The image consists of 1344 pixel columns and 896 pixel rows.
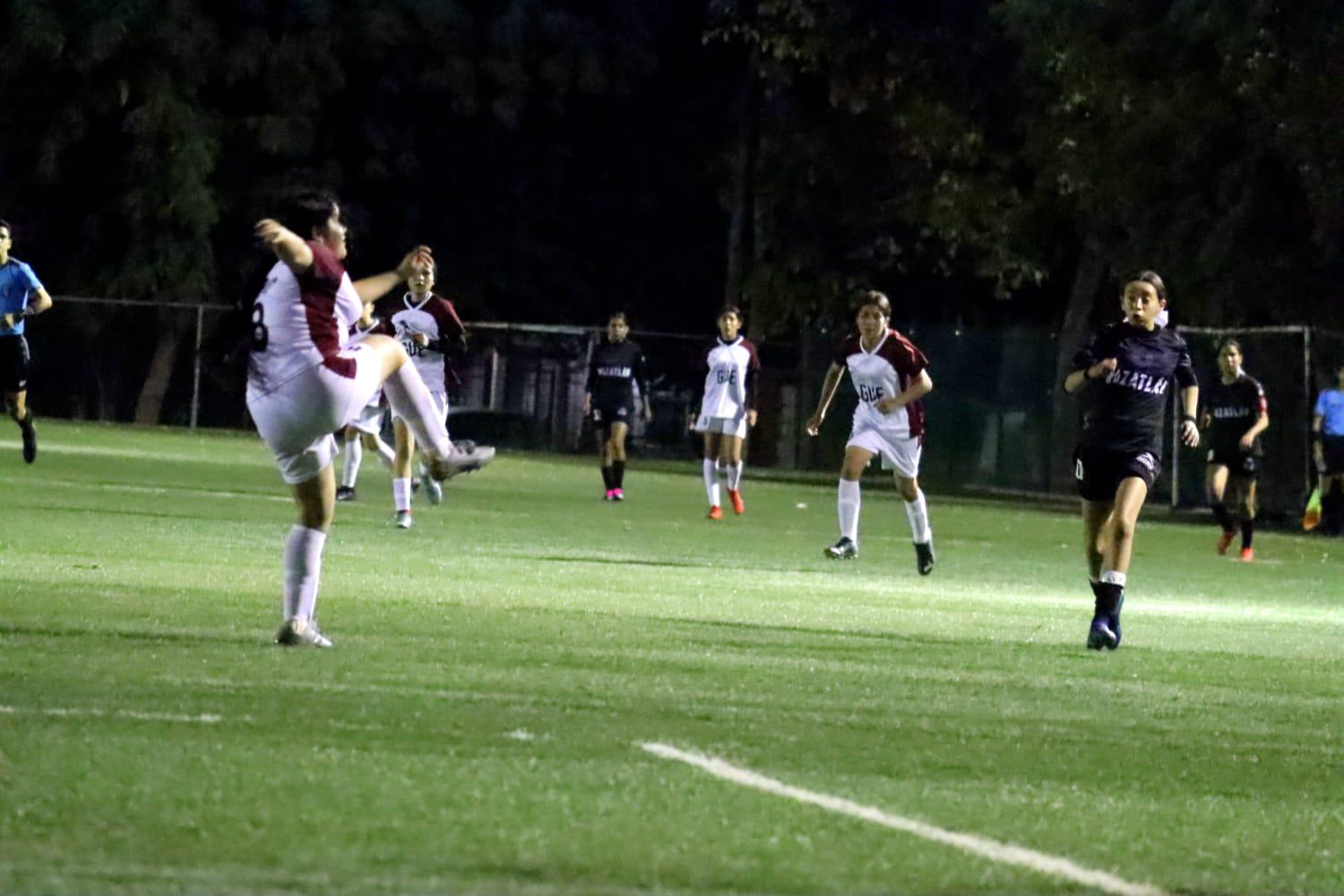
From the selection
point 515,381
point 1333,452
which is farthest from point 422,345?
point 515,381

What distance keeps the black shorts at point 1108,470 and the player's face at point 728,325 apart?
15060 millimetres

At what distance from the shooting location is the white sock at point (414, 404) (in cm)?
1220

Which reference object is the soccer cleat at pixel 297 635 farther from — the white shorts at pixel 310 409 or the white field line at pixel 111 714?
the white field line at pixel 111 714

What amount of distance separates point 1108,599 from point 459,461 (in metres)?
3.64

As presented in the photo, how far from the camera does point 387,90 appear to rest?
54969 millimetres

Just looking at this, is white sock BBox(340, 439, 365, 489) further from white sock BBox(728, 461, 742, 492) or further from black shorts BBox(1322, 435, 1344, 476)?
black shorts BBox(1322, 435, 1344, 476)

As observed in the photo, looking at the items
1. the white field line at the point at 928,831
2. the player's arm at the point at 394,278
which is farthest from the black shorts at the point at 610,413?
the white field line at the point at 928,831

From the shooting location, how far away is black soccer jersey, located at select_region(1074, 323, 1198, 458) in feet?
46.9

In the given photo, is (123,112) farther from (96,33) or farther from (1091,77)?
(1091,77)

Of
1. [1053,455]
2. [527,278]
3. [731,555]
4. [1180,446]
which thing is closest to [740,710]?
[731,555]

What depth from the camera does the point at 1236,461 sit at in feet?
91.6

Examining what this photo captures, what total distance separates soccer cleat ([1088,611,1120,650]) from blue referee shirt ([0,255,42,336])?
14284 millimetres

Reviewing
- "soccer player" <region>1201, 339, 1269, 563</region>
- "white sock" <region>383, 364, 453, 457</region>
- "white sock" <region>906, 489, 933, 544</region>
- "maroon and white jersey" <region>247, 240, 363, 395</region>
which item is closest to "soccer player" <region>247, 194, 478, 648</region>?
"maroon and white jersey" <region>247, 240, 363, 395</region>

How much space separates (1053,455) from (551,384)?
45.4 ft
